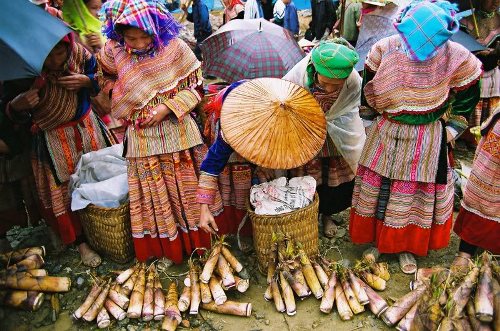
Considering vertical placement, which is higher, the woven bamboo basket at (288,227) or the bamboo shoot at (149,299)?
the woven bamboo basket at (288,227)

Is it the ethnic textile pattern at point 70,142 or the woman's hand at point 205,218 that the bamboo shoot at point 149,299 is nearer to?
the woman's hand at point 205,218

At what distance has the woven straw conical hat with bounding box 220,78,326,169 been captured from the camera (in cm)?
272

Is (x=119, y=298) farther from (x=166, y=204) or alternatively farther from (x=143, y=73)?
(x=143, y=73)

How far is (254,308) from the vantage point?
3.09 m

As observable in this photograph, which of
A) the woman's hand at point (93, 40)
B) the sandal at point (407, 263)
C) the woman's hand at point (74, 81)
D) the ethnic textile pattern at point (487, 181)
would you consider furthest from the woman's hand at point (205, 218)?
the woman's hand at point (93, 40)

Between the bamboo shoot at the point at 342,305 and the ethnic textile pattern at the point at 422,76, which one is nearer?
the ethnic textile pattern at the point at 422,76

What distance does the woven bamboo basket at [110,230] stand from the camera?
335 centimetres

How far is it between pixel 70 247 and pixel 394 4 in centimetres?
417

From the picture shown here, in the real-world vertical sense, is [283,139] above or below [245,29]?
below

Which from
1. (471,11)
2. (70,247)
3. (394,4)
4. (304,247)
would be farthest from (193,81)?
(471,11)

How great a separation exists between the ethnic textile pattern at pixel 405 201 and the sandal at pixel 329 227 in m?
0.61

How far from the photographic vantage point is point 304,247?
10.3ft

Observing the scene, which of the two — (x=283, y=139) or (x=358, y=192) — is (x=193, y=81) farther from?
(x=358, y=192)

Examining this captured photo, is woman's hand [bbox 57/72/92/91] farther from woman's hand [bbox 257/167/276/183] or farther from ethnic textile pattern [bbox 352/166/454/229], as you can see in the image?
ethnic textile pattern [bbox 352/166/454/229]
